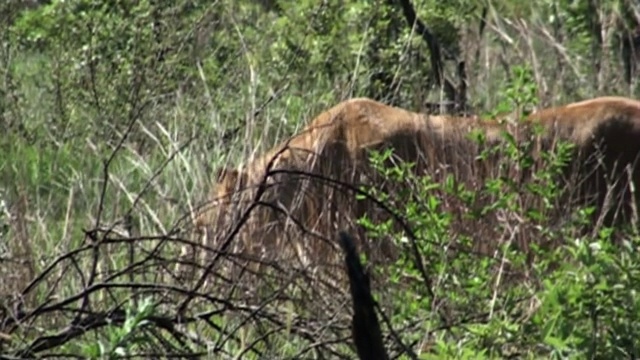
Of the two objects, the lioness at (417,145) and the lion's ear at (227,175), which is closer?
the lion's ear at (227,175)

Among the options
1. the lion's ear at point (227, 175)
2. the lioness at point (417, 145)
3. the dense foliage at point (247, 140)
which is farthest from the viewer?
the lioness at point (417, 145)

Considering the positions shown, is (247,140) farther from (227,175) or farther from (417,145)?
(417,145)

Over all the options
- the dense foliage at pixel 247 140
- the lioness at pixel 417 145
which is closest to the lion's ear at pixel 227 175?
the lioness at pixel 417 145

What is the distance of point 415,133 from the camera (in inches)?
333

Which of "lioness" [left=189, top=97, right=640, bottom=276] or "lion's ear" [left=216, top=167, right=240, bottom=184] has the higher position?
"lion's ear" [left=216, top=167, right=240, bottom=184]

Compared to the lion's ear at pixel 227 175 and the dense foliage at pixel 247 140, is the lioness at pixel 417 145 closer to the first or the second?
the lion's ear at pixel 227 175

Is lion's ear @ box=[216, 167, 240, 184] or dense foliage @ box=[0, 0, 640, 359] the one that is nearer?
dense foliage @ box=[0, 0, 640, 359]

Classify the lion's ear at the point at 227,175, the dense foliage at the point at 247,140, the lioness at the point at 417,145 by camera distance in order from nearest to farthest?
1. the dense foliage at the point at 247,140
2. the lion's ear at the point at 227,175
3. the lioness at the point at 417,145

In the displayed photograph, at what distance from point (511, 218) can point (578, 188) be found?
1070mm

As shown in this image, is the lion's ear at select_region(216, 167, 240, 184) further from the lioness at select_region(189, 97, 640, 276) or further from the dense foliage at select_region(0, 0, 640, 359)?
the dense foliage at select_region(0, 0, 640, 359)

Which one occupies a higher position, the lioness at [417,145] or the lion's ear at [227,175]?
the lion's ear at [227,175]

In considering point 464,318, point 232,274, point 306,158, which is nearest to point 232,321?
point 232,274

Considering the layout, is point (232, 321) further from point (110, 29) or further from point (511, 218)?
point (110, 29)

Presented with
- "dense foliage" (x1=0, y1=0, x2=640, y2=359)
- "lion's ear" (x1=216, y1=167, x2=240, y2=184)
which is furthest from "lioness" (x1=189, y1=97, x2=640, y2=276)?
"dense foliage" (x1=0, y1=0, x2=640, y2=359)
